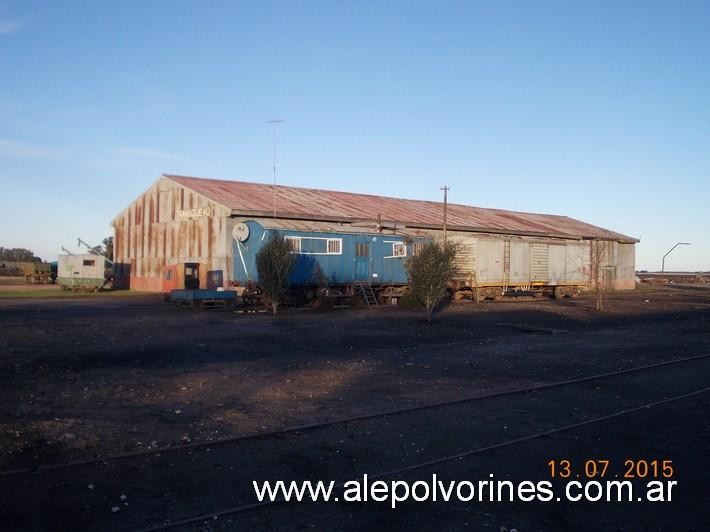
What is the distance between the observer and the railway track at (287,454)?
635 cm

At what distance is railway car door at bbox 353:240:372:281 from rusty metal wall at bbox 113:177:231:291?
277 inches

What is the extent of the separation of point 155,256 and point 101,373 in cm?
3082

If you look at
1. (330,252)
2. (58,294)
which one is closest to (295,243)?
(330,252)

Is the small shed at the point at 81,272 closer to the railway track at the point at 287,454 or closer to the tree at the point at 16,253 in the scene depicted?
the railway track at the point at 287,454

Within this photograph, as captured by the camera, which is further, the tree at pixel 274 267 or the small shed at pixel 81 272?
the small shed at pixel 81 272

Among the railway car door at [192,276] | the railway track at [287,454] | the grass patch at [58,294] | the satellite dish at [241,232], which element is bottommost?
the railway track at [287,454]

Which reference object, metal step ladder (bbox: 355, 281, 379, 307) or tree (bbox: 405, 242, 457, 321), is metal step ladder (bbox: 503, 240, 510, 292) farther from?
tree (bbox: 405, 242, 457, 321)

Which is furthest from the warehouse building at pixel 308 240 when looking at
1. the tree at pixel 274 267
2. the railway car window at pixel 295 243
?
the tree at pixel 274 267

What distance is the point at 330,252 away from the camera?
33406 millimetres

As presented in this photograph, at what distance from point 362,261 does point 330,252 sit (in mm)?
2091

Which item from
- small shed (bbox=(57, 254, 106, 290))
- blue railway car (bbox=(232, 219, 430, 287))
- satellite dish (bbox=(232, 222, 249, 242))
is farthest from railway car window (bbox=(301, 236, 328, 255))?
small shed (bbox=(57, 254, 106, 290))

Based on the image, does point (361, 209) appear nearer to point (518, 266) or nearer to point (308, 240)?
point (518, 266)

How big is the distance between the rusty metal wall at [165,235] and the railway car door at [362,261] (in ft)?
23.1

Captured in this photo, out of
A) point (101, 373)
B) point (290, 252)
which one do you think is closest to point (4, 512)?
point (101, 373)
